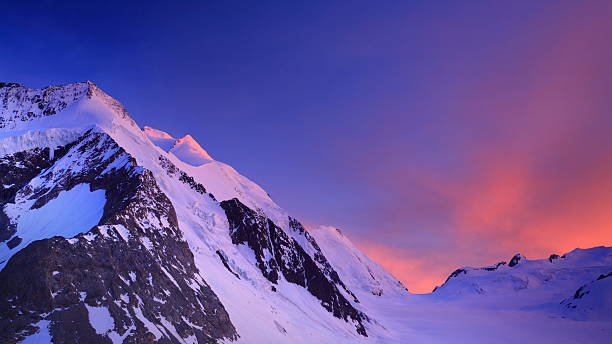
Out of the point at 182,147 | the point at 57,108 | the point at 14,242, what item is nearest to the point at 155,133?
the point at 182,147

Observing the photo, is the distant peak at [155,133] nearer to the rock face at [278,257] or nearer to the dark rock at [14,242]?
the rock face at [278,257]

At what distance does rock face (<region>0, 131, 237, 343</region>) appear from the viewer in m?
33.4

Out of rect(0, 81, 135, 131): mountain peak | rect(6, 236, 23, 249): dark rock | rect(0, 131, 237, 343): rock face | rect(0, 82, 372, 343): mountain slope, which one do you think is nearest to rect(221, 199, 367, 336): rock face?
rect(0, 82, 372, 343): mountain slope

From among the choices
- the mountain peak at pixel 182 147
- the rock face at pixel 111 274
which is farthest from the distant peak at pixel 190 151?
the rock face at pixel 111 274

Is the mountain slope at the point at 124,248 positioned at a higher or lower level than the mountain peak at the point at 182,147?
lower

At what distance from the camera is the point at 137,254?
153ft

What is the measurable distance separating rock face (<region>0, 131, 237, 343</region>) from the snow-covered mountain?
14cm

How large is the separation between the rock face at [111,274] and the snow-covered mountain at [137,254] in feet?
0.45

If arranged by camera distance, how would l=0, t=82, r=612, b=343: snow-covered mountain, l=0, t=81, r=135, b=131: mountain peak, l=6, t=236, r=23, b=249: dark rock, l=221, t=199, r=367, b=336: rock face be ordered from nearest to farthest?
l=0, t=82, r=612, b=343: snow-covered mountain
l=6, t=236, r=23, b=249: dark rock
l=0, t=81, r=135, b=131: mountain peak
l=221, t=199, r=367, b=336: rock face

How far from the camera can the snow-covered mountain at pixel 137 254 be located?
35938mm

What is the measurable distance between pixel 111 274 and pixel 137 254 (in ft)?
18.7

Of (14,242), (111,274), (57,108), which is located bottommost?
(111,274)

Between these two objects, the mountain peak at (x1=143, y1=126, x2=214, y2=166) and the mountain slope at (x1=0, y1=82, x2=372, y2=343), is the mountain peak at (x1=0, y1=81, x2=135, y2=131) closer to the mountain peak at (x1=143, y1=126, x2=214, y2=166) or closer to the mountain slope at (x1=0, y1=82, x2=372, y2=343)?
the mountain slope at (x1=0, y1=82, x2=372, y2=343)

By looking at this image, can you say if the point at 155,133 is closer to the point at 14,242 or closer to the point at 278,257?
the point at 278,257
